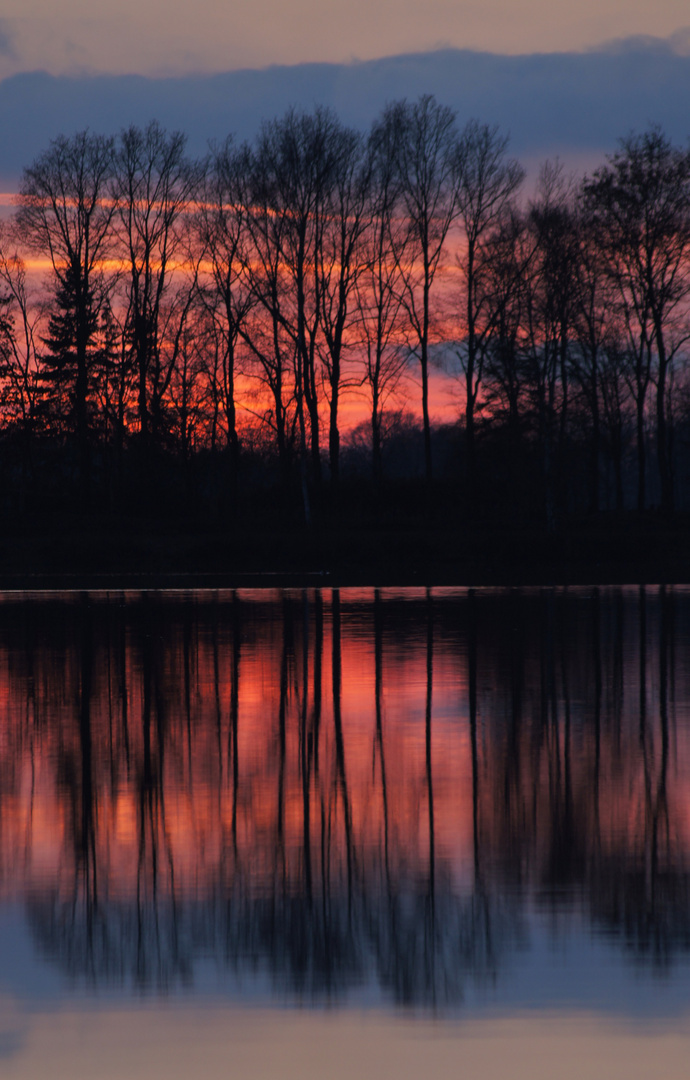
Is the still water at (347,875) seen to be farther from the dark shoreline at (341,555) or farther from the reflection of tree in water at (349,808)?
the dark shoreline at (341,555)

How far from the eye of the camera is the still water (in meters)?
5.04

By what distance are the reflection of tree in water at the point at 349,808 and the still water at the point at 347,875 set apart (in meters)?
0.03

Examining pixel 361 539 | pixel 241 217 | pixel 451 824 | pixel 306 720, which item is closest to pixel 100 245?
pixel 241 217

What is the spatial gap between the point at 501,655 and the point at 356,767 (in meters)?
7.73

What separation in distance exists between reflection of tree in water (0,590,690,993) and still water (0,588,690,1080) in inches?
1.1

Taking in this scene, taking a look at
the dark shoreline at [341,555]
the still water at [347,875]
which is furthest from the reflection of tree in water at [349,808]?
the dark shoreline at [341,555]

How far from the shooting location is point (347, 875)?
7105mm

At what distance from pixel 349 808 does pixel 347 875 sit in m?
1.64

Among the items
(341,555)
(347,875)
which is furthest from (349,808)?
(341,555)

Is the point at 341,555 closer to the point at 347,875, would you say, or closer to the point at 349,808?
the point at 349,808

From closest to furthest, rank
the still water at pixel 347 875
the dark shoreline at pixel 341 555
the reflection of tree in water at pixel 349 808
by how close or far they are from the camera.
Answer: the still water at pixel 347 875 < the reflection of tree in water at pixel 349 808 < the dark shoreline at pixel 341 555

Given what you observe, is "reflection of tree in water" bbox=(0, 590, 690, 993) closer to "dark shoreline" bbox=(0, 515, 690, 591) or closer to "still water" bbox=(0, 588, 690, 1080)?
"still water" bbox=(0, 588, 690, 1080)

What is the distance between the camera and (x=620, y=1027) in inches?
200

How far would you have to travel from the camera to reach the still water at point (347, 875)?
16.5ft
